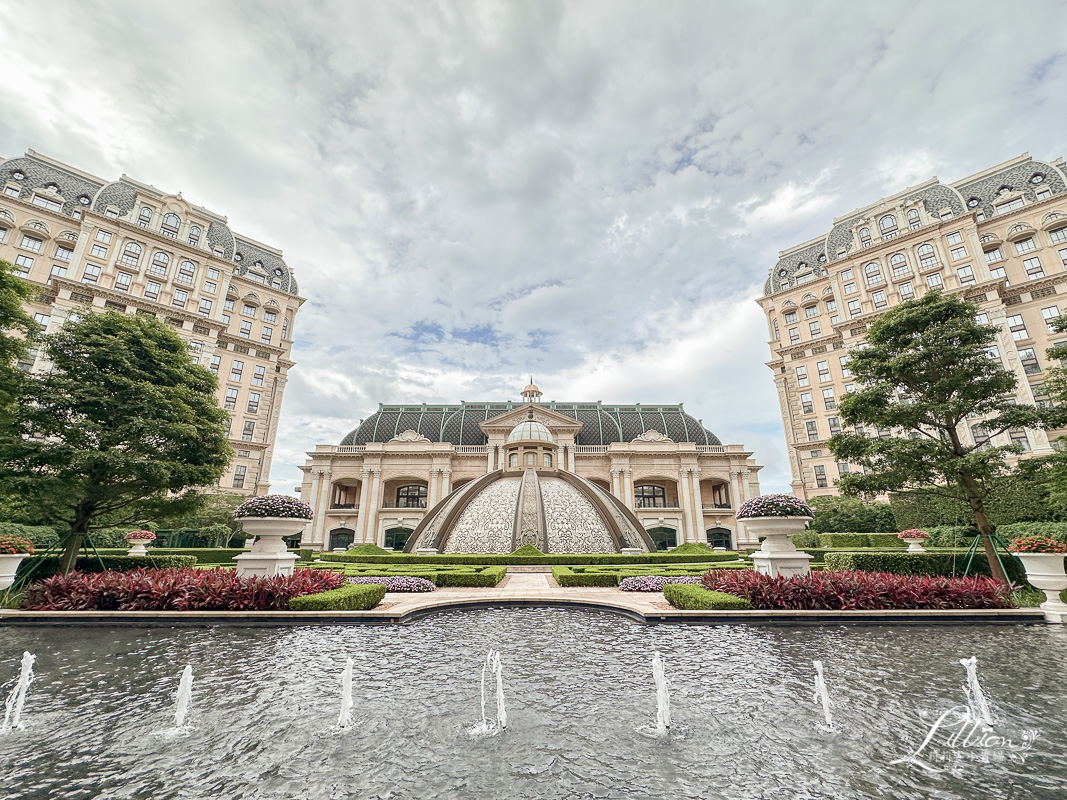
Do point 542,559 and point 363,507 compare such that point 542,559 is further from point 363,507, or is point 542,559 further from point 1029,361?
point 1029,361

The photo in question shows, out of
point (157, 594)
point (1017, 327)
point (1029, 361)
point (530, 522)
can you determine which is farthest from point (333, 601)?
point (1017, 327)

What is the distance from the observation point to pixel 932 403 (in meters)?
16.1

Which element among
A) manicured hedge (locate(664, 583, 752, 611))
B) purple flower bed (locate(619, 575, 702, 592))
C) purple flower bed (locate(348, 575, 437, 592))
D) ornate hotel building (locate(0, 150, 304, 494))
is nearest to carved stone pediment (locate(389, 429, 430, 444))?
ornate hotel building (locate(0, 150, 304, 494))

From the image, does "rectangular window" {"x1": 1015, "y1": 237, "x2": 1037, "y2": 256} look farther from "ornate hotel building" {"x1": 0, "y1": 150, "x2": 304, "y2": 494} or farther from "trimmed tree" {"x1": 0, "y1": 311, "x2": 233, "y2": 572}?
"ornate hotel building" {"x1": 0, "y1": 150, "x2": 304, "y2": 494}

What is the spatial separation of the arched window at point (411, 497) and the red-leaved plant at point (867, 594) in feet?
146

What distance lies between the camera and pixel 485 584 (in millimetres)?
16031

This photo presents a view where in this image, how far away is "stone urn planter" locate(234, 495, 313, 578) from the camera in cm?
1314

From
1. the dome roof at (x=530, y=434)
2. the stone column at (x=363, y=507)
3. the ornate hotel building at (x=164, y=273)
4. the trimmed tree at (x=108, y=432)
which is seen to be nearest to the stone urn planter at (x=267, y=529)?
the trimmed tree at (x=108, y=432)

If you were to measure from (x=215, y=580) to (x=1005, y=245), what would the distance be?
66862 millimetres

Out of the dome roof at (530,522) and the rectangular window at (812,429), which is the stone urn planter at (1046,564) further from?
the rectangular window at (812,429)

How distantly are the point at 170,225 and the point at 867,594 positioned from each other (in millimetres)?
69163

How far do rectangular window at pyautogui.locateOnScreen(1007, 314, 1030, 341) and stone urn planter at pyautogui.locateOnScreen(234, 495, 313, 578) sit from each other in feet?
195

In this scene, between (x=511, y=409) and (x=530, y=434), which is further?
(x=511, y=409)

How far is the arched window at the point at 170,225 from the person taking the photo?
50.1 metres
